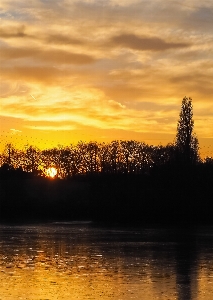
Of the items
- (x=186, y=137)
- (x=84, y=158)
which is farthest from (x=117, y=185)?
(x=84, y=158)

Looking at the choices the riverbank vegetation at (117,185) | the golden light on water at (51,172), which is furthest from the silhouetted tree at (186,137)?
the golden light on water at (51,172)

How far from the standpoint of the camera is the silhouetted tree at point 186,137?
91000mm

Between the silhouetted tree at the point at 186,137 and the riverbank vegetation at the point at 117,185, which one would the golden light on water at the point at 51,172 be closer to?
the riverbank vegetation at the point at 117,185

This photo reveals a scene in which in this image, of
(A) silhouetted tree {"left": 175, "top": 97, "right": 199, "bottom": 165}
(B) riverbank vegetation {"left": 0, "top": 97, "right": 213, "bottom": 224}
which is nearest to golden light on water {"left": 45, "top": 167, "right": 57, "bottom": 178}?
(B) riverbank vegetation {"left": 0, "top": 97, "right": 213, "bottom": 224}

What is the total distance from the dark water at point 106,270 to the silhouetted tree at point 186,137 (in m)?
50.5

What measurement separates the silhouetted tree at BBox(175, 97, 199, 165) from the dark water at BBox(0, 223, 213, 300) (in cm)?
5048

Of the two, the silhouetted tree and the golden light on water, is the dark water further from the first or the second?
the golden light on water

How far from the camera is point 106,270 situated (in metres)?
25.8

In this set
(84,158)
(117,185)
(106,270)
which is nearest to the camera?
(106,270)

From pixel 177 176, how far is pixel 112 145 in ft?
170

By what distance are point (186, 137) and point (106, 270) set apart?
6907 centimetres

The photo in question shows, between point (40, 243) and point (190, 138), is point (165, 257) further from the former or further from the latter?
point (190, 138)

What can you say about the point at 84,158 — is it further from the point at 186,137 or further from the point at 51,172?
the point at 186,137

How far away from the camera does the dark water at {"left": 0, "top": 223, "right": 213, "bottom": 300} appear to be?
66.3 feet
